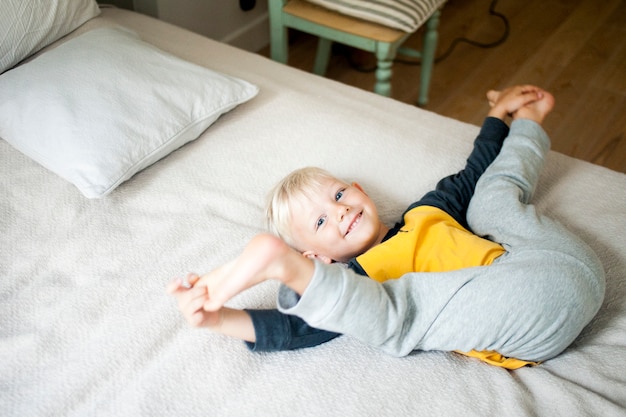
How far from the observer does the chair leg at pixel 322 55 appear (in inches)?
81.8

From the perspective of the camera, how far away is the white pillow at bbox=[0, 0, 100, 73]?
119 centimetres

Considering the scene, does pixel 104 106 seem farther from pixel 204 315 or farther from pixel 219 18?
pixel 219 18

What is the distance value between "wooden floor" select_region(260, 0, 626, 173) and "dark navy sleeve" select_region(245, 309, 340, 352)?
1.34 metres

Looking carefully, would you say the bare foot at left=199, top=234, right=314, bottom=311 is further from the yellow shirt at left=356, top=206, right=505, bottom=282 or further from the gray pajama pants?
the yellow shirt at left=356, top=206, right=505, bottom=282

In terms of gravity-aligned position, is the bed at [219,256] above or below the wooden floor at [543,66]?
above

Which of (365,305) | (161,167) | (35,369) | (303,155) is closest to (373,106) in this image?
(303,155)

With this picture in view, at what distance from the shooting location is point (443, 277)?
34.5 inches

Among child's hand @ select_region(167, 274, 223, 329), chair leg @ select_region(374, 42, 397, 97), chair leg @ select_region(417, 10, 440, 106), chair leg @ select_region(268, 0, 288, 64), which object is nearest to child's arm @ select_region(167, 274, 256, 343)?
child's hand @ select_region(167, 274, 223, 329)

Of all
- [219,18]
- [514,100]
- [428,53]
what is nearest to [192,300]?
[514,100]

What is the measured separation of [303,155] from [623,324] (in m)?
0.67

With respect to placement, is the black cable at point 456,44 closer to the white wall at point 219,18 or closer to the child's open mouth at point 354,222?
the white wall at point 219,18

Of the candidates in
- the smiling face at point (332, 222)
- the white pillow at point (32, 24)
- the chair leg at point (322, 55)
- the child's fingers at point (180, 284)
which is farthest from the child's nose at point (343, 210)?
the chair leg at point (322, 55)

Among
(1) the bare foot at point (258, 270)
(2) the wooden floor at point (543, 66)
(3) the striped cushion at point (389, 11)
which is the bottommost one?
(2) the wooden floor at point (543, 66)

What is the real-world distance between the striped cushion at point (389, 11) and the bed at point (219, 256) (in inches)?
13.1
